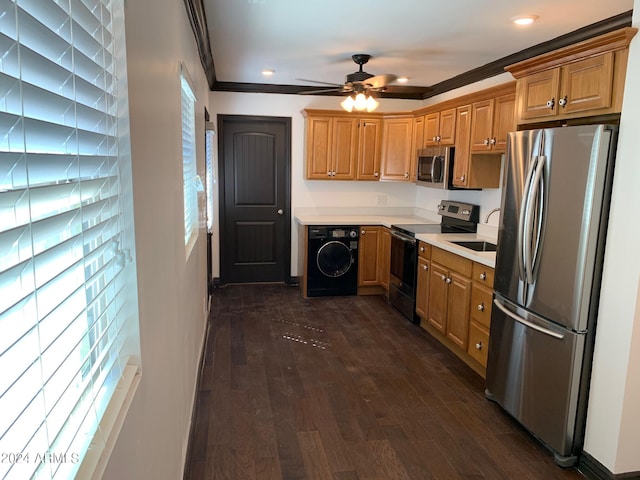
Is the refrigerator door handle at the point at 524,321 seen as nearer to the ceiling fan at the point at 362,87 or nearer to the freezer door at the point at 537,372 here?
the freezer door at the point at 537,372

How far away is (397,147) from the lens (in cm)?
570

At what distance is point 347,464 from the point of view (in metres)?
2.53

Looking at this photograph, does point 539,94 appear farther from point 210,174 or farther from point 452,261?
point 210,174

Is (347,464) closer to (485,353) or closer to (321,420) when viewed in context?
(321,420)

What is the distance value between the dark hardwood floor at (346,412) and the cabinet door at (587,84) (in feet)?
6.34

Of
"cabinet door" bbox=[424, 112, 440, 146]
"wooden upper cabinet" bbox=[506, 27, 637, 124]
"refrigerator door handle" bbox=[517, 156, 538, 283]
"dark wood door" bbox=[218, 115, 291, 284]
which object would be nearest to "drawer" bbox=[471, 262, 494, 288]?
"refrigerator door handle" bbox=[517, 156, 538, 283]

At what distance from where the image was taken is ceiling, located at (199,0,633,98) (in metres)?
2.95

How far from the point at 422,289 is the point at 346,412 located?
1.81 metres

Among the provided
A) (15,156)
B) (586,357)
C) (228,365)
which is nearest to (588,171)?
(586,357)

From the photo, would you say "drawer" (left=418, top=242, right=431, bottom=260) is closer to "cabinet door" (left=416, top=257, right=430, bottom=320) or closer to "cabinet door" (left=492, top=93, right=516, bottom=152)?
"cabinet door" (left=416, top=257, right=430, bottom=320)

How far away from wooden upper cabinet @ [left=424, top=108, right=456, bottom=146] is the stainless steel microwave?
0.27ft

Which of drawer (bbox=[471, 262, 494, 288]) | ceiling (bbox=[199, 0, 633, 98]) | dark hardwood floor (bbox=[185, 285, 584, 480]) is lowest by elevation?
dark hardwood floor (bbox=[185, 285, 584, 480])

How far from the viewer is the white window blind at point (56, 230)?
615 millimetres

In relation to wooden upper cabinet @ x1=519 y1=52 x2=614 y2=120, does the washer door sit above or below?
below
